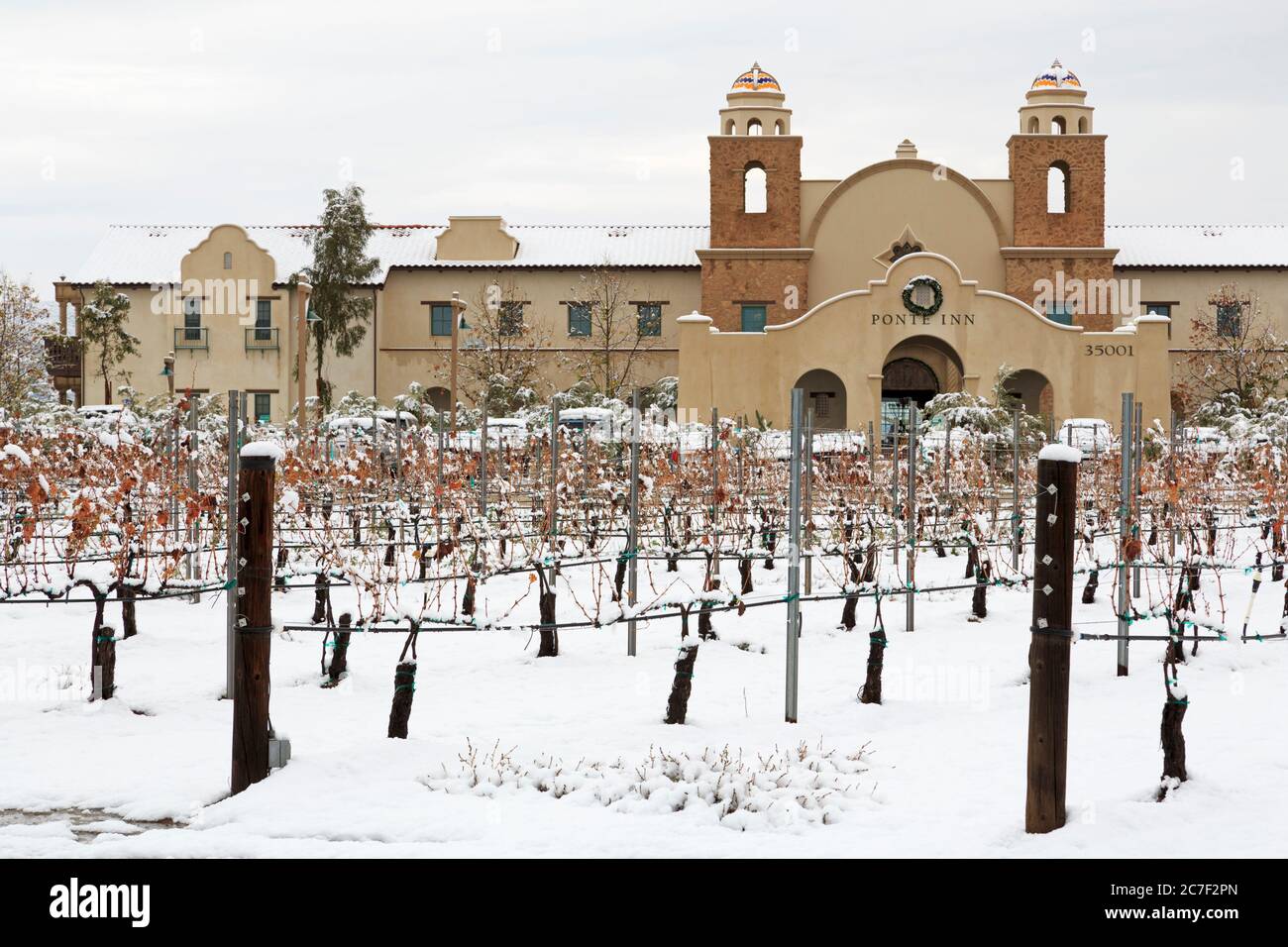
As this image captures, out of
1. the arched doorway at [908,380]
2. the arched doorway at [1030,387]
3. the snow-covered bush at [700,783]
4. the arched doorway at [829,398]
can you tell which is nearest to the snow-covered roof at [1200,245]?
the arched doorway at [1030,387]

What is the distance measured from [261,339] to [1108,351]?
28059 mm

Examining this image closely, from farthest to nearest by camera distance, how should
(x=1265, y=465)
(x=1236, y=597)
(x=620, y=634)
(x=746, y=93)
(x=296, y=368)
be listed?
1. (x=296, y=368)
2. (x=746, y=93)
3. (x=1265, y=465)
4. (x=1236, y=597)
5. (x=620, y=634)

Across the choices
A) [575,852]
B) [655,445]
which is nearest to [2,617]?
[575,852]

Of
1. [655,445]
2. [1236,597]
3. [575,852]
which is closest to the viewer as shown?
[575,852]

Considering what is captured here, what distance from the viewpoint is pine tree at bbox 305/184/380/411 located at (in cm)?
4672

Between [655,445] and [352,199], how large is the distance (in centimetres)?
2970

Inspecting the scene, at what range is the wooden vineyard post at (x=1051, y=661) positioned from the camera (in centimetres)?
619

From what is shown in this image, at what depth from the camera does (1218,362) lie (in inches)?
1831

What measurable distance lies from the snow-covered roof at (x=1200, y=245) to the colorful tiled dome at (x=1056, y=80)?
578 cm

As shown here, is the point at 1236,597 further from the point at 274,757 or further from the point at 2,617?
the point at 2,617

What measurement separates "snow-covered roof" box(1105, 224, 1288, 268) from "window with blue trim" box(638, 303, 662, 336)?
15975mm

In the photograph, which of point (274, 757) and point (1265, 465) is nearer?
point (274, 757)

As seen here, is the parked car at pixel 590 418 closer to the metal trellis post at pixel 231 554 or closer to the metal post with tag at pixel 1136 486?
the metal post with tag at pixel 1136 486

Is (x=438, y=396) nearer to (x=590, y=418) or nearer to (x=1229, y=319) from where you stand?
(x=590, y=418)
